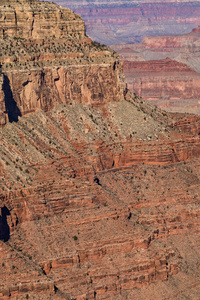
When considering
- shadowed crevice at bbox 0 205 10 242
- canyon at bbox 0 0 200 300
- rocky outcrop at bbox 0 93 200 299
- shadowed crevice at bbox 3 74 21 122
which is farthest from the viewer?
shadowed crevice at bbox 3 74 21 122

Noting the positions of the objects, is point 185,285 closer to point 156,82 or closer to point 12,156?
point 12,156

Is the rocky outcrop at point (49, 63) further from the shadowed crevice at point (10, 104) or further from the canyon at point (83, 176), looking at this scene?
the canyon at point (83, 176)

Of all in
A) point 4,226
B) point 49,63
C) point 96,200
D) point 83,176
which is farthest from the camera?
point 49,63

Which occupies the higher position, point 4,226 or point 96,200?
point 4,226

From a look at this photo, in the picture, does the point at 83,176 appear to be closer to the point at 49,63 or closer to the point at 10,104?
the point at 10,104

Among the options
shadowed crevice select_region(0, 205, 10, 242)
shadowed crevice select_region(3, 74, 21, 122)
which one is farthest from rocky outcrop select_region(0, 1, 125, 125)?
shadowed crevice select_region(0, 205, 10, 242)

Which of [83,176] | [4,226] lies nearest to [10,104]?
[83,176]

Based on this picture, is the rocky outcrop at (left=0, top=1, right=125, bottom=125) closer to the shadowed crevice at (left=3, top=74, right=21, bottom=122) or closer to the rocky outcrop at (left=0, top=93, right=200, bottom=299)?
the shadowed crevice at (left=3, top=74, right=21, bottom=122)
